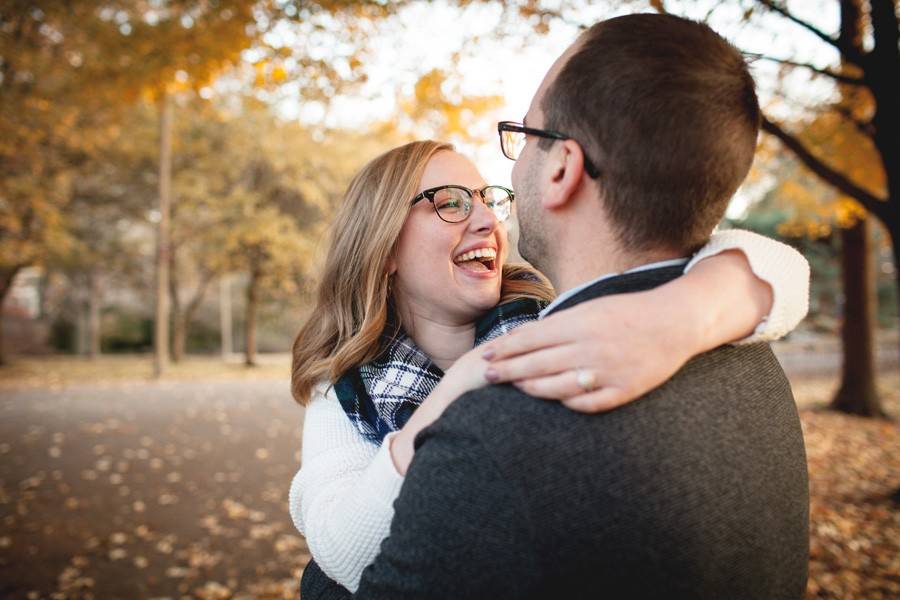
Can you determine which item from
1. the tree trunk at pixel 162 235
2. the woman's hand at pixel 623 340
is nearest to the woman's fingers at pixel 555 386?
the woman's hand at pixel 623 340

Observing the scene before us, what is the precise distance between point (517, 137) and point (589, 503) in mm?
1019

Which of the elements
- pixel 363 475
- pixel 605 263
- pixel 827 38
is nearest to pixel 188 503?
pixel 363 475

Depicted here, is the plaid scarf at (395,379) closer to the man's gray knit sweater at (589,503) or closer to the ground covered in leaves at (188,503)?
the man's gray knit sweater at (589,503)

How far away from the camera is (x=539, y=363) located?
3.63 ft

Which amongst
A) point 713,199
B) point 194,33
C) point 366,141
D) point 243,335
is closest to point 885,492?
point 713,199

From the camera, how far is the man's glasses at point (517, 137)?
1378mm

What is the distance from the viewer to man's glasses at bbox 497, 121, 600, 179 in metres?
1.38

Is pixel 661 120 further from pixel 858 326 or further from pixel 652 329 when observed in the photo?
pixel 858 326

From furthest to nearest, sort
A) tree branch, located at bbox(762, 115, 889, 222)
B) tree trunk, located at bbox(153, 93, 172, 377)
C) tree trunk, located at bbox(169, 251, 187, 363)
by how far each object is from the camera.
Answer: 1. tree trunk, located at bbox(169, 251, 187, 363)
2. tree trunk, located at bbox(153, 93, 172, 377)
3. tree branch, located at bbox(762, 115, 889, 222)

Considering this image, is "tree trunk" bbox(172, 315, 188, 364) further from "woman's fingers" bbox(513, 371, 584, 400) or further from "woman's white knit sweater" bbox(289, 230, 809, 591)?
"woman's fingers" bbox(513, 371, 584, 400)

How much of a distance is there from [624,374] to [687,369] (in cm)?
22

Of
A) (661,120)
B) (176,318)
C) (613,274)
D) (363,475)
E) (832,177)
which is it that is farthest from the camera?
(176,318)

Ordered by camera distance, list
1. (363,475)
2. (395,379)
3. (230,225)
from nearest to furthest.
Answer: (363,475)
(395,379)
(230,225)

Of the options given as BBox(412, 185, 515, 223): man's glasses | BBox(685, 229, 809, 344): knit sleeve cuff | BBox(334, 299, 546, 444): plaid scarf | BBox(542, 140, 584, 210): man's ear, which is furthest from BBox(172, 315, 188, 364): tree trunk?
BBox(685, 229, 809, 344): knit sleeve cuff
